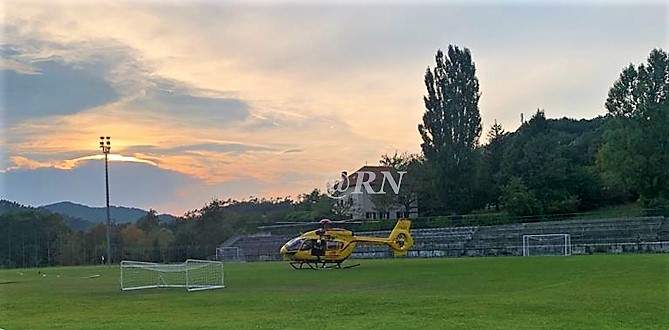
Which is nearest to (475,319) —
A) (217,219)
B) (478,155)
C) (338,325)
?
(338,325)

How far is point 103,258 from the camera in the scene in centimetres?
5772

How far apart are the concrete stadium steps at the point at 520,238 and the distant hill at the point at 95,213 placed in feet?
54.7

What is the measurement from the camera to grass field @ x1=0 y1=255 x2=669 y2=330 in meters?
10.8

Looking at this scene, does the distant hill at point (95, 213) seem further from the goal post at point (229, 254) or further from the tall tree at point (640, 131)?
the tall tree at point (640, 131)

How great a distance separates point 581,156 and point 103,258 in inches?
1546

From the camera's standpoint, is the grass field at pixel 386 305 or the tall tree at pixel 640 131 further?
the tall tree at pixel 640 131

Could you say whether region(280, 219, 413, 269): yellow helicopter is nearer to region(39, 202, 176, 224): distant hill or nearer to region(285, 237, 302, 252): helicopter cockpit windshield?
region(285, 237, 302, 252): helicopter cockpit windshield

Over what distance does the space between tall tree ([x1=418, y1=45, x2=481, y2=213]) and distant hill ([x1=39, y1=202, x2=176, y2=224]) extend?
2554 cm

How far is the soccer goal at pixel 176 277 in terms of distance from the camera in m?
21.9

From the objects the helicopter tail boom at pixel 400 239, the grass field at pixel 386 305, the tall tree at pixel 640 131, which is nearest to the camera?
the grass field at pixel 386 305

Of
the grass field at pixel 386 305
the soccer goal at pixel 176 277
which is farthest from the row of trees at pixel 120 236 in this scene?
the grass field at pixel 386 305

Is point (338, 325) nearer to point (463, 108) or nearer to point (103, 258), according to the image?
point (463, 108)

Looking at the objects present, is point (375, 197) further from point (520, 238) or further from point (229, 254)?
point (520, 238)

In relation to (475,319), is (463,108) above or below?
above
